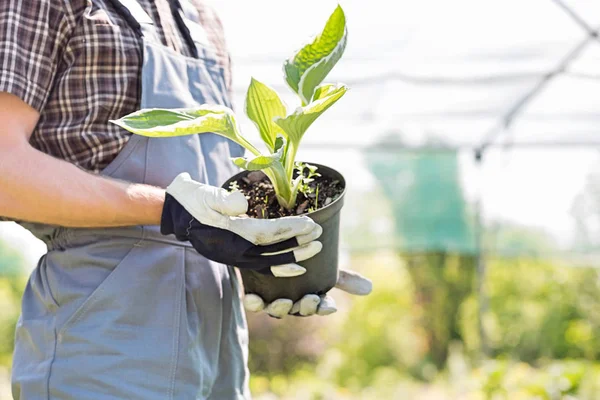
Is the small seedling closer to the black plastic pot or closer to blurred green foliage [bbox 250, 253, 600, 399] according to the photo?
the black plastic pot

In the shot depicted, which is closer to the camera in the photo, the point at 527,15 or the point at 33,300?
the point at 33,300

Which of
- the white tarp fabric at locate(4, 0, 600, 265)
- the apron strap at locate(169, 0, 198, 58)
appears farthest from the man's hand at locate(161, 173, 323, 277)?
the white tarp fabric at locate(4, 0, 600, 265)

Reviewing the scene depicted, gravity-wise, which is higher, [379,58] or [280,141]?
[280,141]

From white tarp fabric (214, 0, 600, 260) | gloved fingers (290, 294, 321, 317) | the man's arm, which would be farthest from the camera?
white tarp fabric (214, 0, 600, 260)

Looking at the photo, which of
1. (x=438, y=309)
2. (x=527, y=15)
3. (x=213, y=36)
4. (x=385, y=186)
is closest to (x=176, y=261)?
(x=213, y=36)

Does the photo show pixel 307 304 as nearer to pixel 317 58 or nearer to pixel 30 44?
pixel 317 58

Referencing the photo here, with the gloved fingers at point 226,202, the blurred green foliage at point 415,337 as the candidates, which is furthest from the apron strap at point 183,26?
the blurred green foliage at point 415,337

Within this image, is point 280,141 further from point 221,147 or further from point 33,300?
point 33,300

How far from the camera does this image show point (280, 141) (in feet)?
3.54

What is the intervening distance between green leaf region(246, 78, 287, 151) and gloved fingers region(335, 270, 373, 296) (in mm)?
348

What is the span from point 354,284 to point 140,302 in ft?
1.34

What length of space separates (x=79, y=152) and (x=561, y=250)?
3.93 metres

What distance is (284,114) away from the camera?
1130 millimetres

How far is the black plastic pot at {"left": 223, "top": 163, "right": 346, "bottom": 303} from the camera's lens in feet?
3.70
